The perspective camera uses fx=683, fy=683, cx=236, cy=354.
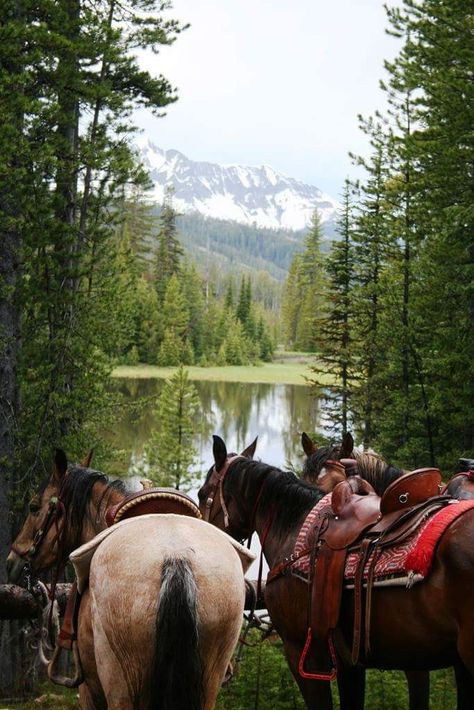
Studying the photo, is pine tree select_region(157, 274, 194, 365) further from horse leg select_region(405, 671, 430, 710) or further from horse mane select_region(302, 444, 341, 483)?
horse leg select_region(405, 671, 430, 710)

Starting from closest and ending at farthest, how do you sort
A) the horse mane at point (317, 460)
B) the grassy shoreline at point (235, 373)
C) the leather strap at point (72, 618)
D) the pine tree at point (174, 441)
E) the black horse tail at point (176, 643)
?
the black horse tail at point (176, 643), the leather strap at point (72, 618), the horse mane at point (317, 460), the pine tree at point (174, 441), the grassy shoreline at point (235, 373)

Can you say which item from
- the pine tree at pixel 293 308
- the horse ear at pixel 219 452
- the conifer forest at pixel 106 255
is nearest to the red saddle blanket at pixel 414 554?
the horse ear at pixel 219 452

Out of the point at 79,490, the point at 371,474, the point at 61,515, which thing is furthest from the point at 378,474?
the point at 61,515

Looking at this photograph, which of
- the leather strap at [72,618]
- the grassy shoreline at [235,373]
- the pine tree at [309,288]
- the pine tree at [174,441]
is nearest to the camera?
the leather strap at [72,618]

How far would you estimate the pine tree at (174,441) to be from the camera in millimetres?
28425

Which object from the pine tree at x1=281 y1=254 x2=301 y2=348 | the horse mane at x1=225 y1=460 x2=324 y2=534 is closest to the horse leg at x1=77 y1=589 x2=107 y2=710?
the horse mane at x1=225 y1=460 x2=324 y2=534

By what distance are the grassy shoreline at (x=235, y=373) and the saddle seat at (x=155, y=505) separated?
57644mm

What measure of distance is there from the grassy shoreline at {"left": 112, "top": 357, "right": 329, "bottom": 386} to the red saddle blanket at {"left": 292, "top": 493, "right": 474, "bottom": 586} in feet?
188

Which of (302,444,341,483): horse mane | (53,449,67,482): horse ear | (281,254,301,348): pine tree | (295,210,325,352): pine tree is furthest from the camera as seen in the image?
(281,254,301,348): pine tree

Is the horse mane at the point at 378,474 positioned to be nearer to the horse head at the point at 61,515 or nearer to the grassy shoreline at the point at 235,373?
the horse head at the point at 61,515

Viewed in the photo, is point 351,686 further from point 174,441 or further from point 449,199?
point 174,441

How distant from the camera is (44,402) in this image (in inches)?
414

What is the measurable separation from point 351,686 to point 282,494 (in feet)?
4.30

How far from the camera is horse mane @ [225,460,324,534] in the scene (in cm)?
480
